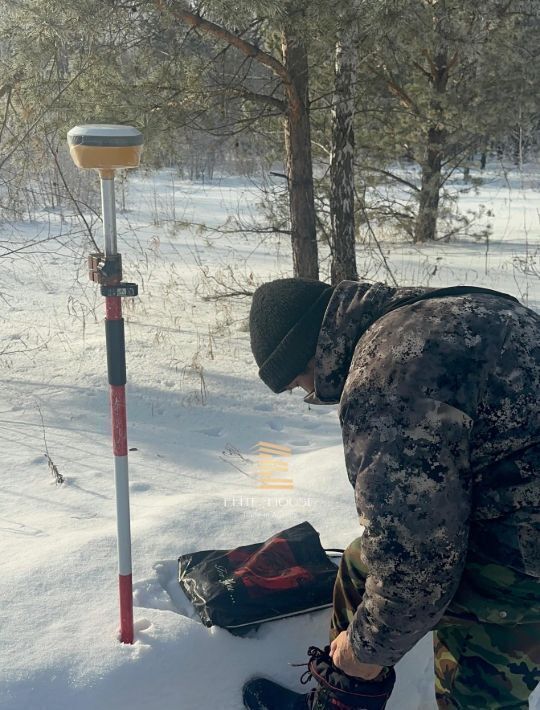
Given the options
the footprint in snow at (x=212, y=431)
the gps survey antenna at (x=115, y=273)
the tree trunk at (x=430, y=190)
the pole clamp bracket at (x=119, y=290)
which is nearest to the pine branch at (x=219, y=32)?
the footprint in snow at (x=212, y=431)

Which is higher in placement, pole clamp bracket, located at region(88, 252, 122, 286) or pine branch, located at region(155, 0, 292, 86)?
pine branch, located at region(155, 0, 292, 86)

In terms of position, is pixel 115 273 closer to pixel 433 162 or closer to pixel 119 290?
pixel 119 290

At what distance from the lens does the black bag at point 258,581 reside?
2.10 meters

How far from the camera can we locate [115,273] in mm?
1822

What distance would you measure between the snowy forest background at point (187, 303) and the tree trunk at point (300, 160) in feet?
0.06

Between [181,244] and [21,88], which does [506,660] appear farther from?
[181,244]

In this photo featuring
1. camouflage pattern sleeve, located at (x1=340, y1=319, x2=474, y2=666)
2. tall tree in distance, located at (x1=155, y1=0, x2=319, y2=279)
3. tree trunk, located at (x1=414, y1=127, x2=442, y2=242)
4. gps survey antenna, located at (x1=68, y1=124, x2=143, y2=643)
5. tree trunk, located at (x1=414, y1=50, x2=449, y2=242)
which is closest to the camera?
camouflage pattern sleeve, located at (x1=340, y1=319, x2=474, y2=666)

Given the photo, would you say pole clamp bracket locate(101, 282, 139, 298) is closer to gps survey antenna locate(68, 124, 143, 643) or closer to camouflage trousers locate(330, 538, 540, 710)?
gps survey antenna locate(68, 124, 143, 643)

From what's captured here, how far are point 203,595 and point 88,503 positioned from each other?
1308 millimetres

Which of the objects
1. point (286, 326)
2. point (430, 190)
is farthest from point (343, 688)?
point (430, 190)

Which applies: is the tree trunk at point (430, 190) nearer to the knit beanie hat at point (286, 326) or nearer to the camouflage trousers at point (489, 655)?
the knit beanie hat at point (286, 326)

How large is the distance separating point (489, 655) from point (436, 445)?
628 millimetres

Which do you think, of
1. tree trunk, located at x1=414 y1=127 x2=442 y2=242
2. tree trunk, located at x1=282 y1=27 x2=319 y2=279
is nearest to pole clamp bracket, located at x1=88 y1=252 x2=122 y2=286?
tree trunk, located at x1=282 y1=27 x2=319 y2=279

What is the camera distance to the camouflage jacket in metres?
1.37
